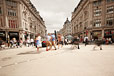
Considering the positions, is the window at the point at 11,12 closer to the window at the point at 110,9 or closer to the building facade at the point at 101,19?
the building facade at the point at 101,19

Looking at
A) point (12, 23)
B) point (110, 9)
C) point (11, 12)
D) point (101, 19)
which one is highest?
point (110, 9)

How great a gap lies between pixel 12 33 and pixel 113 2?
3755cm

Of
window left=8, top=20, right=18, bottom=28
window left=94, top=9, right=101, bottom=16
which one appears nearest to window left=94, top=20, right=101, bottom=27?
window left=94, top=9, right=101, bottom=16

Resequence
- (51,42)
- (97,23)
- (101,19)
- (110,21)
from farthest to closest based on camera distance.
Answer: (97,23), (101,19), (110,21), (51,42)

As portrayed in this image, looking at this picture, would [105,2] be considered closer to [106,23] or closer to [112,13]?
[112,13]

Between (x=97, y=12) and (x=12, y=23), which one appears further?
(x=97, y=12)

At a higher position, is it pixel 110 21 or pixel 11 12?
pixel 11 12

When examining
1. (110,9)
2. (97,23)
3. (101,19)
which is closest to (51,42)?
(97,23)

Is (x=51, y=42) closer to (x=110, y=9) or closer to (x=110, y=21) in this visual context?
(x=110, y=21)

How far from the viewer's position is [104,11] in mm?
21578

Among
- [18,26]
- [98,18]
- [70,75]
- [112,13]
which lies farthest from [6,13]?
[112,13]

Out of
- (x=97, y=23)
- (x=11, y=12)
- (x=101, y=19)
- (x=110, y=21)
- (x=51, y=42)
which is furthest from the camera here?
(x=97, y=23)

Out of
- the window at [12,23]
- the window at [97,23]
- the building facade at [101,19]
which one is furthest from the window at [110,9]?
the window at [12,23]

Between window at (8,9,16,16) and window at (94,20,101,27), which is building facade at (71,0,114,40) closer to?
window at (94,20,101,27)
